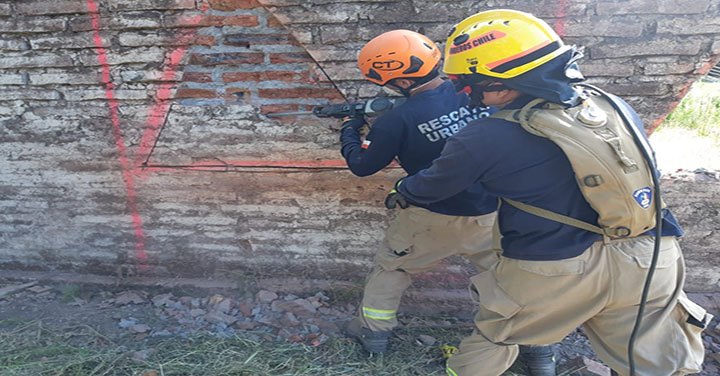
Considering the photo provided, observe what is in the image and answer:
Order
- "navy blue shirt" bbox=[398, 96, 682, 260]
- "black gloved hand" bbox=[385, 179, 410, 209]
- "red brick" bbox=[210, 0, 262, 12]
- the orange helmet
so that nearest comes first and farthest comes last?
1. "navy blue shirt" bbox=[398, 96, 682, 260]
2. the orange helmet
3. "black gloved hand" bbox=[385, 179, 410, 209]
4. "red brick" bbox=[210, 0, 262, 12]

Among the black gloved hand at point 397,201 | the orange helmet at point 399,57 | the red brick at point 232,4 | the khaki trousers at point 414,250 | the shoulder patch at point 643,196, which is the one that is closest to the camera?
the shoulder patch at point 643,196

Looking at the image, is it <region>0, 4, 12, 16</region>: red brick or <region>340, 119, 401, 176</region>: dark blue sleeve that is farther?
<region>0, 4, 12, 16</region>: red brick

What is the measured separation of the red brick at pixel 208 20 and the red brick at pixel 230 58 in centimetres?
17

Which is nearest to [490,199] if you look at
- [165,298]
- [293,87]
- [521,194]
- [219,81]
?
[521,194]

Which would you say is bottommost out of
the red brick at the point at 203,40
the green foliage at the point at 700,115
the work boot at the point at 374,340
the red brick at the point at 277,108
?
the work boot at the point at 374,340

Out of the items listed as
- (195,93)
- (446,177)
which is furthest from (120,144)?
(446,177)

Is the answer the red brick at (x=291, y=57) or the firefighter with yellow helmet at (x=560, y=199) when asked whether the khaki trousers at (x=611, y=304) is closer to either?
the firefighter with yellow helmet at (x=560, y=199)

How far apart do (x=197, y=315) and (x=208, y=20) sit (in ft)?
6.00

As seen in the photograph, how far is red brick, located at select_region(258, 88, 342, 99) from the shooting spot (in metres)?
2.85

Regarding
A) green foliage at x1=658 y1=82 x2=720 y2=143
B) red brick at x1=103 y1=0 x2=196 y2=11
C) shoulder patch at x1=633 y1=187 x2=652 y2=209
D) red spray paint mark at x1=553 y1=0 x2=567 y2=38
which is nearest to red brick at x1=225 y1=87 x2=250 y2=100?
red brick at x1=103 y1=0 x2=196 y2=11

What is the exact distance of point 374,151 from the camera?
2.30 metres

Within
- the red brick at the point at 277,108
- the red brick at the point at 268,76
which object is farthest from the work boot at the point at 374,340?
the red brick at the point at 268,76

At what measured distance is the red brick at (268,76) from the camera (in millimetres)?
2834

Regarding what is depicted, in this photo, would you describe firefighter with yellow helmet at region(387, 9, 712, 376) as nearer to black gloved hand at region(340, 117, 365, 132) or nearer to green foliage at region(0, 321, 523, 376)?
black gloved hand at region(340, 117, 365, 132)
